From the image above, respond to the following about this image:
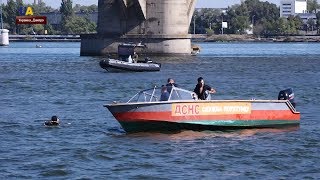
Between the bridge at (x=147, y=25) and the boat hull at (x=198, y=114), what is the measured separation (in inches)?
2787

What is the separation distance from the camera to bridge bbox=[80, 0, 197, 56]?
108 metres

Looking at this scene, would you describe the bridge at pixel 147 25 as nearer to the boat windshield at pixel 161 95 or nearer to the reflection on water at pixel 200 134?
the reflection on water at pixel 200 134

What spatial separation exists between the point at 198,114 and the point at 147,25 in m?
74.0

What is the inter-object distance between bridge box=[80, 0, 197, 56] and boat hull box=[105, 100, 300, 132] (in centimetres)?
7080

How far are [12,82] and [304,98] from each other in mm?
A: 22731

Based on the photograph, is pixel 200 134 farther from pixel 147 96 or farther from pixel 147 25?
pixel 147 25

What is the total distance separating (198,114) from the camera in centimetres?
3462

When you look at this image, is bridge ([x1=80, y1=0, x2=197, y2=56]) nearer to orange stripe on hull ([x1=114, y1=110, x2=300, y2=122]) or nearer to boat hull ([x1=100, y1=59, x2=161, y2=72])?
boat hull ([x1=100, y1=59, x2=161, y2=72])

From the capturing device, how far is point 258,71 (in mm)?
83375

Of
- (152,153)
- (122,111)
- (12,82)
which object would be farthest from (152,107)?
(12,82)

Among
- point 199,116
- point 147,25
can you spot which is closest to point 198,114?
point 199,116

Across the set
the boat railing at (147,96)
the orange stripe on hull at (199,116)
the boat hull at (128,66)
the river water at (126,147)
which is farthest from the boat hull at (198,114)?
the boat hull at (128,66)

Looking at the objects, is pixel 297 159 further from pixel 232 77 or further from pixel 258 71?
pixel 258 71

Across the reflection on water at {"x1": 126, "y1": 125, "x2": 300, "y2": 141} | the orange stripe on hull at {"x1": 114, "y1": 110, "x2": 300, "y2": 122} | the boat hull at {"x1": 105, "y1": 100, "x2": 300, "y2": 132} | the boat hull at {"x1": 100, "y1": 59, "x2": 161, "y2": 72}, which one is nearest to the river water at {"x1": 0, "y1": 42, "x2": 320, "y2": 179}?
the reflection on water at {"x1": 126, "y1": 125, "x2": 300, "y2": 141}
